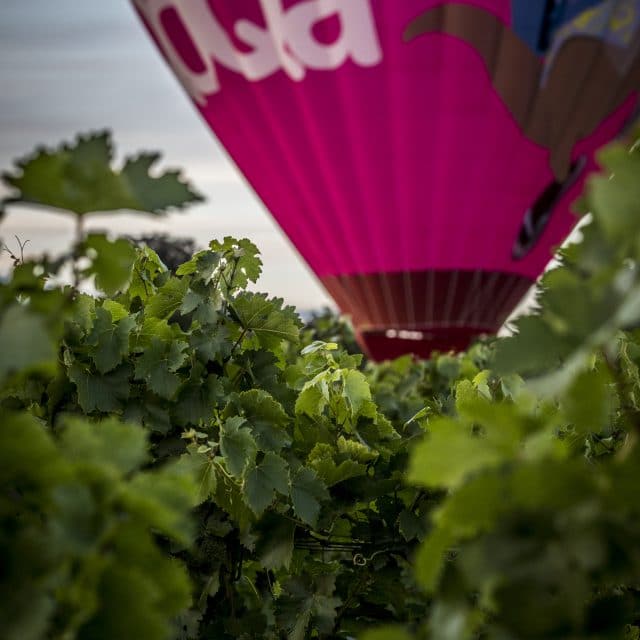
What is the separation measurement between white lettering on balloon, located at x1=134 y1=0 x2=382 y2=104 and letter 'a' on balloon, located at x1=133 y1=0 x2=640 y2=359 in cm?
2

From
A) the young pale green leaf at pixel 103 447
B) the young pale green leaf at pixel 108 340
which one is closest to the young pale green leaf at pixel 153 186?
the young pale green leaf at pixel 103 447

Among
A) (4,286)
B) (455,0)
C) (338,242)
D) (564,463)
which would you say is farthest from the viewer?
(338,242)

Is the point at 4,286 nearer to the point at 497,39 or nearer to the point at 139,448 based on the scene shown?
the point at 139,448

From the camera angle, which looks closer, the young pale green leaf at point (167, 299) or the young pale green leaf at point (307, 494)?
the young pale green leaf at point (307, 494)

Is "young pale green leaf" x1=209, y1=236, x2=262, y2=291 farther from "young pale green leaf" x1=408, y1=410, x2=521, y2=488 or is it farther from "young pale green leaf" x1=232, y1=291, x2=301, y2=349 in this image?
"young pale green leaf" x1=408, y1=410, x2=521, y2=488

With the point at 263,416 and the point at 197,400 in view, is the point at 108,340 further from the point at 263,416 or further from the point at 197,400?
the point at 263,416

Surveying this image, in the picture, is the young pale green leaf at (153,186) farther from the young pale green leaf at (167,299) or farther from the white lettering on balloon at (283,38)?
the white lettering on balloon at (283,38)

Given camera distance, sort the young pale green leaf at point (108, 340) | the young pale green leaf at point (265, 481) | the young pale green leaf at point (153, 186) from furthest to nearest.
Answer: the young pale green leaf at point (108, 340)
the young pale green leaf at point (265, 481)
the young pale green leaf at point (153, 186)

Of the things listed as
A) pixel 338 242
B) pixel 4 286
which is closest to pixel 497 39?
pixel 338 242

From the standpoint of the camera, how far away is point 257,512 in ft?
4.82

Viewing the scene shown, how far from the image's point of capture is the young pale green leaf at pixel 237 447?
149 centimetres

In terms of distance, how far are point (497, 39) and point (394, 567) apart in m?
9.63

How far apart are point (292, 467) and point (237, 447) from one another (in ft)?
0.58

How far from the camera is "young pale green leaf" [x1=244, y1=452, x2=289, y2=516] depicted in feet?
4.89
